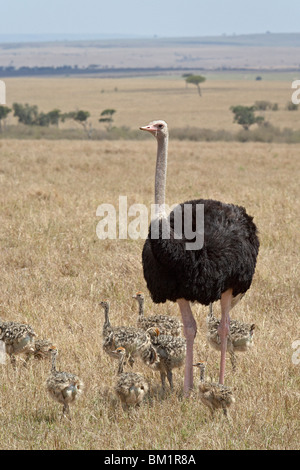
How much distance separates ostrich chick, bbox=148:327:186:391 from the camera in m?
5.89

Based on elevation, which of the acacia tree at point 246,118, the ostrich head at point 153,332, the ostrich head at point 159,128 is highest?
the ostrich head at point 159,128

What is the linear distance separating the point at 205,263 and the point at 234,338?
1015 millimetres

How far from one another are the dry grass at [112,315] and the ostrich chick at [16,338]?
7.2 inches

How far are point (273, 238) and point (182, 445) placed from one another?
647 centimetres

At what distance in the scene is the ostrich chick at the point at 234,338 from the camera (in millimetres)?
6324

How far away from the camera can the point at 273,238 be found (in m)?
10.9

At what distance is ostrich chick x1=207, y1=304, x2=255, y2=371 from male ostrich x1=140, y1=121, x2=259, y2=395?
245 mm

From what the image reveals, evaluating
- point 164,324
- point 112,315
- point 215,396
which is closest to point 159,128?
point 164,324

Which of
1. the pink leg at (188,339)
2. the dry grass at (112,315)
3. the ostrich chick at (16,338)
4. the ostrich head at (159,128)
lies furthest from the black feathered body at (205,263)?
the ostrich chick at (16,338)

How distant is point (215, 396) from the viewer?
5.14 m

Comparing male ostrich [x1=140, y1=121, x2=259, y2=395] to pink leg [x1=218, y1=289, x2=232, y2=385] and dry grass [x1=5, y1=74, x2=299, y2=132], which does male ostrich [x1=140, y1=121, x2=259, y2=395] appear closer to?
pink leg [x1=218, y1=289, x2=232, y2=385]

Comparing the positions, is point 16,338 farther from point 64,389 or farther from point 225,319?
point 225,319

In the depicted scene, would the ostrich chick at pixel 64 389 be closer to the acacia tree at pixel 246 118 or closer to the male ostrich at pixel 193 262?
the male ostrich at pixel 193 262
